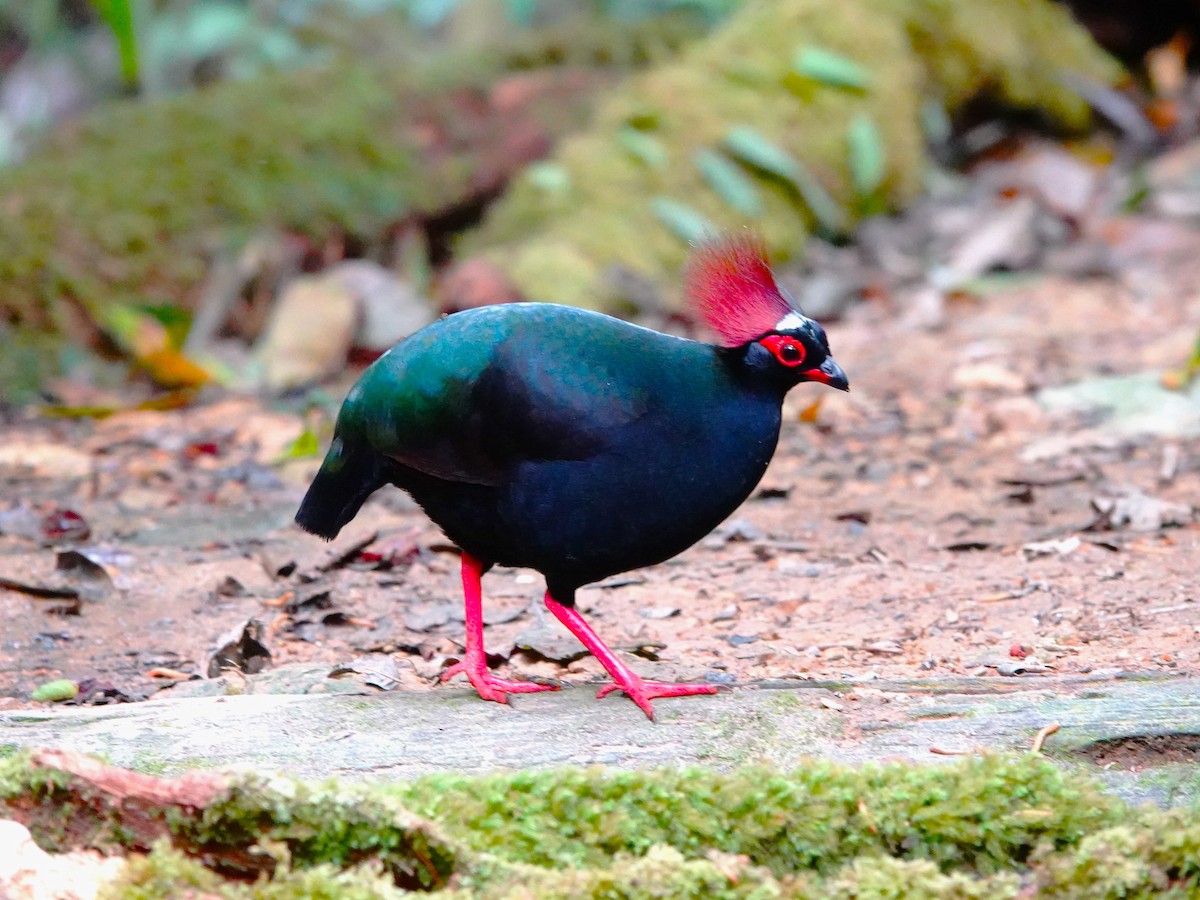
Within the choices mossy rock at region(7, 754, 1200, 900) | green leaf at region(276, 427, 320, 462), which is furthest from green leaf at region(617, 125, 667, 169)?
mossy rock at region(7, 754, 1200, 900)

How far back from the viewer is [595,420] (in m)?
2.93

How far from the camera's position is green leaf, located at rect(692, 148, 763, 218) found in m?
7.41

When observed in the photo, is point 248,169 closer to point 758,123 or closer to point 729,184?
point 729,184

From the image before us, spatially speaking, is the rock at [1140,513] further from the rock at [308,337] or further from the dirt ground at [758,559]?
the rock at [308,337]

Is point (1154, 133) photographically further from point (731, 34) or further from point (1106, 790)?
point (1106, 790)

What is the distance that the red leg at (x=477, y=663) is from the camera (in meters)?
3.13

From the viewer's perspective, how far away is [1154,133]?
9.18 metres

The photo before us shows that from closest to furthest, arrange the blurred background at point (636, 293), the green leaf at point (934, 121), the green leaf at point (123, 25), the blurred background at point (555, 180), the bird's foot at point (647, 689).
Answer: the bird's foot at point (647, 689)
the blurred background at point (636, 293)
the green leaf at point (123, 25)
the blurred background at point (555, 180)
the green leaf at point (934, 121)

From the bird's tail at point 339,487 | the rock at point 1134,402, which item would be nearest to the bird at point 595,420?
the bird's tail at point 339,487

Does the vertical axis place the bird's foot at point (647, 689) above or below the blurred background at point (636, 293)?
below

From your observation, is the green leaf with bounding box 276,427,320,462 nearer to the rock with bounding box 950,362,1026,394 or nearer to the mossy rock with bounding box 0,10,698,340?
the mossy rock with bounding box 0,10,698,340

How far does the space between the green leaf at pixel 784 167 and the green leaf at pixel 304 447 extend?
322 cm

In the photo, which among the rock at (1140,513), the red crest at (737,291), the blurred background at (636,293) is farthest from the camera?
the rock at (1140,513)

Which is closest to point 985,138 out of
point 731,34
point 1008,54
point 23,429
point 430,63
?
point 1008,54
